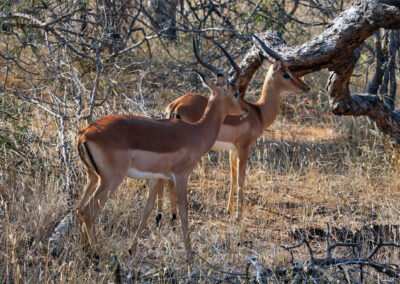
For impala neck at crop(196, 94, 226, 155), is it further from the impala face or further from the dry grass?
the dry grass

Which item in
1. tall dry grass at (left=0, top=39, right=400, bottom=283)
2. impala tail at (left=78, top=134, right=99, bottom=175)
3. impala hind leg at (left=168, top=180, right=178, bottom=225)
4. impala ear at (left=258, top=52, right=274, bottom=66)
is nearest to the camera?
tall dry grass at (left=0, top=39, right=400, bottom=283)

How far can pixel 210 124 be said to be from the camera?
4.62 m

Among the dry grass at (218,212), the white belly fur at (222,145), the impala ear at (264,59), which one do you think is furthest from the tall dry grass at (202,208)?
the impala ear at (264,59)

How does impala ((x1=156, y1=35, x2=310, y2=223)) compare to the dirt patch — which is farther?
the dirt patch

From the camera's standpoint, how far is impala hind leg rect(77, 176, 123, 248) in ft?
12.7

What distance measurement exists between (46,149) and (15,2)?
1.38 metres

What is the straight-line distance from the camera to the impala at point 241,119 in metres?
5.30

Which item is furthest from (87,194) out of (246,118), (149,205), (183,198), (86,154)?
(246,118)

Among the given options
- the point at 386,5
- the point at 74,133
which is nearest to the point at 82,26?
the point at 74,133

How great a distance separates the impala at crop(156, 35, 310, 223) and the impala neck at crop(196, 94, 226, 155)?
0.59 meters

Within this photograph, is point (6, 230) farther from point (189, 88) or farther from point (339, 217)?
point (189, 88)

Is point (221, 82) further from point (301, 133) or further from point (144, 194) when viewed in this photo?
point (301, 133)

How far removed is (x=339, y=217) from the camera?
206 inches

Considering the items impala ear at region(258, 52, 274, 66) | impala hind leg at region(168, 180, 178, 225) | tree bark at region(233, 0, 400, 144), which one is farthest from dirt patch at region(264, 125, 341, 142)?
impala hind leg at region(168, 180, 178, 225)
